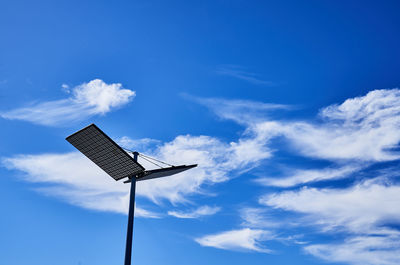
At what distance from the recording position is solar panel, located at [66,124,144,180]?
4895cm

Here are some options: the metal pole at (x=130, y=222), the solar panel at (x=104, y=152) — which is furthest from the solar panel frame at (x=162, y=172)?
the metal pole at (x=130, y=222)

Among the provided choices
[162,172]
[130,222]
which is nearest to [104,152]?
[162,172]

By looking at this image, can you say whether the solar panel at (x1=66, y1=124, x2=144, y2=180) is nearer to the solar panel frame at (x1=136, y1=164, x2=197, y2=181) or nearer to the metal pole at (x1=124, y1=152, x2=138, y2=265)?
the solar panel frame at (x1=136, y1=164, x2=197, y2=181)

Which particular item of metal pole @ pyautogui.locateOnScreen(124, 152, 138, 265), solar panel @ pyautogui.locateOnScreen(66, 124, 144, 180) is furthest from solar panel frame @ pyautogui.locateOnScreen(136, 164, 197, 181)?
metal pole @ pyautogui.locateOnScreen(124, 152, 138, 265)

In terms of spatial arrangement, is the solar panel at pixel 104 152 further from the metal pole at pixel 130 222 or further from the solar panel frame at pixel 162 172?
the metal pole at pixel 130 222

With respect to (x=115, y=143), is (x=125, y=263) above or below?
below

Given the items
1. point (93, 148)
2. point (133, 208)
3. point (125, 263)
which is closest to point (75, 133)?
point (93, 148)

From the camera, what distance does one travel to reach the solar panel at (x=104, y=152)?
48953mm

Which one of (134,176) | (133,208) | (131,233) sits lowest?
(131,233)

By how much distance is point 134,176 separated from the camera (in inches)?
2160

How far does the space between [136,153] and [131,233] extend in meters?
10.2

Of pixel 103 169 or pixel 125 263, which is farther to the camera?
pixel 103 169

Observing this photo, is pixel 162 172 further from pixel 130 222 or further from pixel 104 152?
pixel 104 152

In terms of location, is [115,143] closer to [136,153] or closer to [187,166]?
[136,153]
